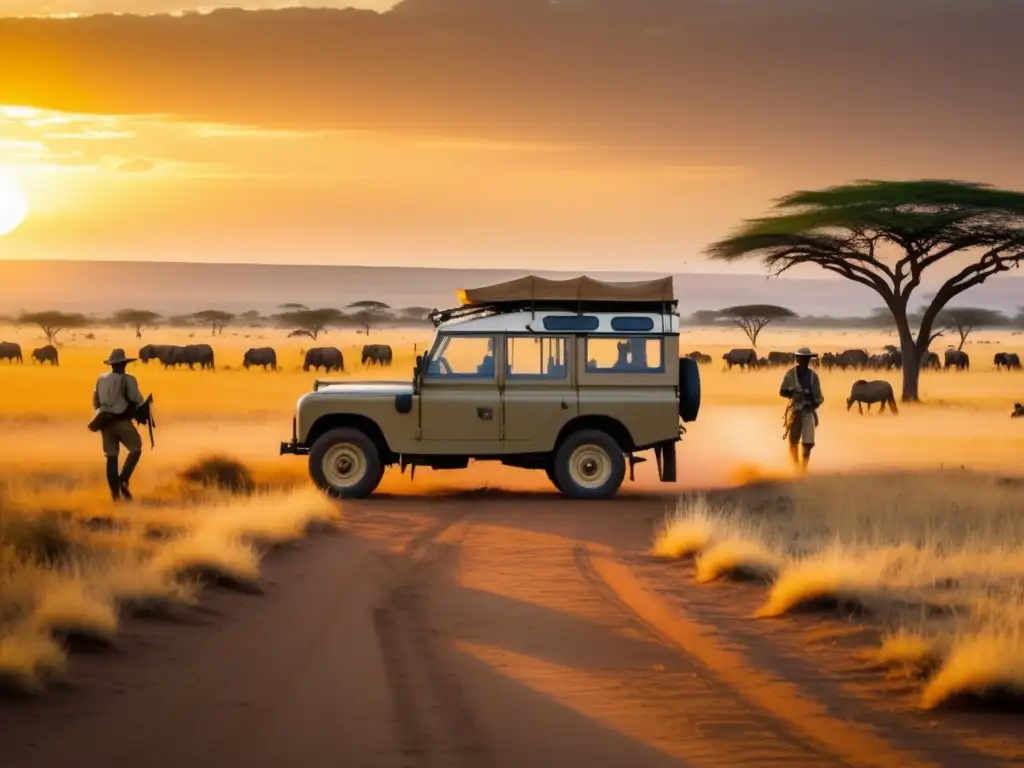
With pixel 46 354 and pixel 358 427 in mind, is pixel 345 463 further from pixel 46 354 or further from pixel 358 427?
pixel 46 354

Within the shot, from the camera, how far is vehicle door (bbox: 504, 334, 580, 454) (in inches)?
784

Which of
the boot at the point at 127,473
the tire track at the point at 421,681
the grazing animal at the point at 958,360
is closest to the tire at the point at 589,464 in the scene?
the boot at the point at 127,473

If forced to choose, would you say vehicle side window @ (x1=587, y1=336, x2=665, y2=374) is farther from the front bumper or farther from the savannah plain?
the front bumper

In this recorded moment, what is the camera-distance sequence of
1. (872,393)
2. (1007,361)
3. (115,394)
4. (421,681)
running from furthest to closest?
(1007,361), (872,393), (115,394), (421,681)

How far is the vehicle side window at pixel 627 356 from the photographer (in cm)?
1995

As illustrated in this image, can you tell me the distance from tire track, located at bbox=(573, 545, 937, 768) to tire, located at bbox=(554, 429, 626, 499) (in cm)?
646

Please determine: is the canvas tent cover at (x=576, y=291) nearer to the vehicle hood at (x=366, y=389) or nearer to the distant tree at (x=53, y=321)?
the vehicle hood at (x=366, y=389)

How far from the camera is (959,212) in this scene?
43.9 metres

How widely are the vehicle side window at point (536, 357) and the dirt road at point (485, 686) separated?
19.9 ft

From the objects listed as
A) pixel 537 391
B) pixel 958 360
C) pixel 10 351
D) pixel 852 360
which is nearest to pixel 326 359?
pixel 10 351

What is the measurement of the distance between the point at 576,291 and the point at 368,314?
423 feet

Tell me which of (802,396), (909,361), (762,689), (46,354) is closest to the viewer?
(762,689)

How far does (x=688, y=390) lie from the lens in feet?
65.2

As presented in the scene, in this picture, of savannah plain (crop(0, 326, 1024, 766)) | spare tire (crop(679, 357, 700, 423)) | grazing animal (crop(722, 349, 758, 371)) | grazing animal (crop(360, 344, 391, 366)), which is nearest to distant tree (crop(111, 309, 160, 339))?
grazing animal (crop(360, 344, 391, 366))
